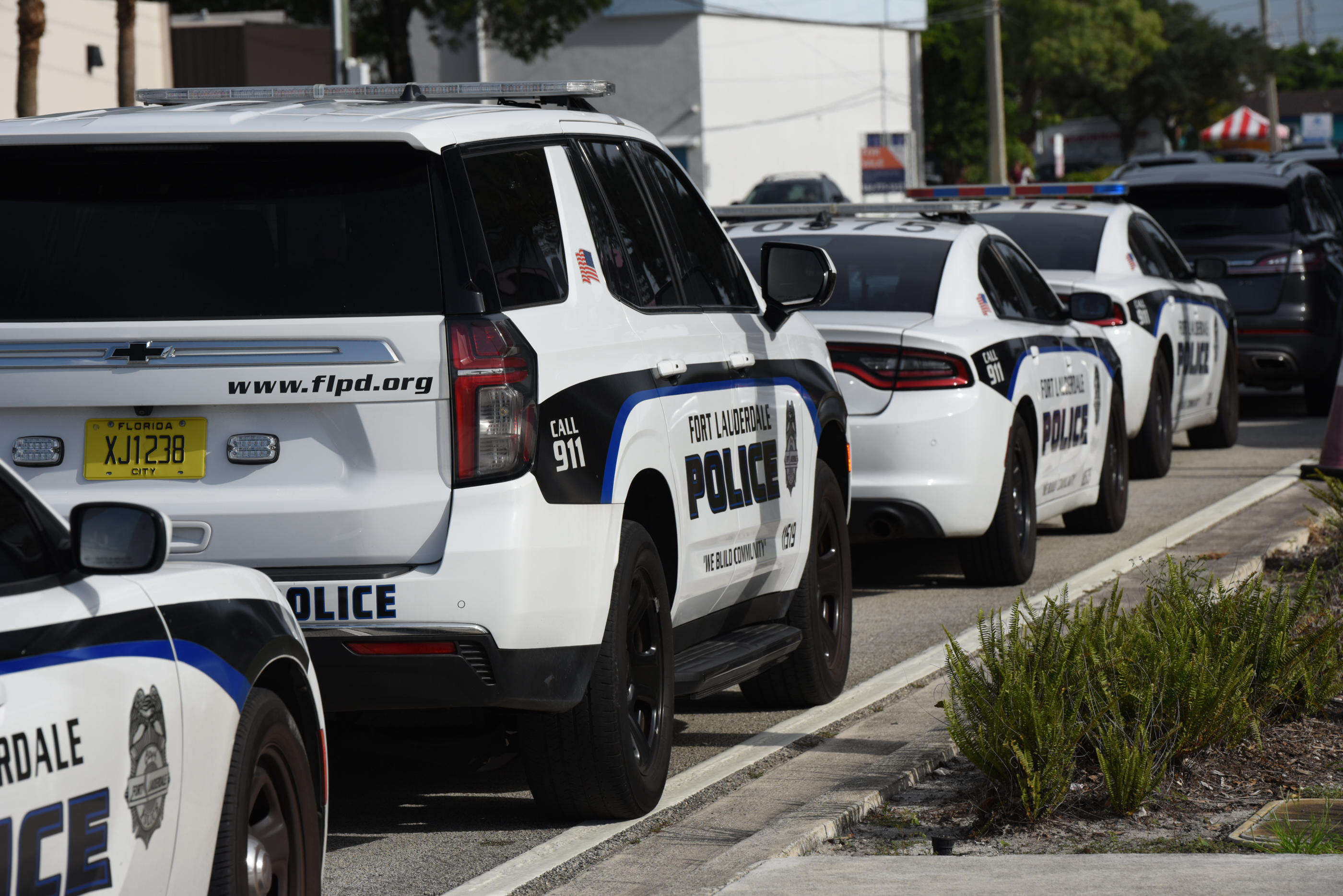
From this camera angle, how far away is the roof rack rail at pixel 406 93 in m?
5.91

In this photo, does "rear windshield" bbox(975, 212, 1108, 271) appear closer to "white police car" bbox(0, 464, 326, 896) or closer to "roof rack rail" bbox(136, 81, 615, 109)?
"roof rack rail" bbox(136, 81, 615, 109)

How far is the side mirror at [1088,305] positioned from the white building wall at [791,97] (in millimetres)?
46764

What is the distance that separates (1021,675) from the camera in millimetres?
5293

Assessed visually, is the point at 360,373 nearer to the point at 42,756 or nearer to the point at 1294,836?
the point at 42,756

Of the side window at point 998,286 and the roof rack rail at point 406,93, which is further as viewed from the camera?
the side window at point 998,286

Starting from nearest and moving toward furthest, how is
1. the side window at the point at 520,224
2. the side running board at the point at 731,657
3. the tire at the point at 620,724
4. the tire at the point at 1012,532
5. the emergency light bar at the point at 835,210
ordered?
1. the side window at the point at 520,224
2. the tire at the point at 620,724
3. the side running board at the point at 731,657
4. the tire at the point at 1012,532
5. the emergency light bar at the point at 835,210

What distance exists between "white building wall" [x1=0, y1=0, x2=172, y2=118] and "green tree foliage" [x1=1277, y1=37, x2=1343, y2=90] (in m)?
115

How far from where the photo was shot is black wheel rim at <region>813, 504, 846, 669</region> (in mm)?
7238

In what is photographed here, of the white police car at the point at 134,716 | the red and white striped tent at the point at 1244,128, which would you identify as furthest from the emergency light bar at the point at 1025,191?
the red and white striped tent at the point at 1244,128

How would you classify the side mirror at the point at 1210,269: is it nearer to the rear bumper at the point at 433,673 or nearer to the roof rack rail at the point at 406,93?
the roof rack rail at the point at 406,93

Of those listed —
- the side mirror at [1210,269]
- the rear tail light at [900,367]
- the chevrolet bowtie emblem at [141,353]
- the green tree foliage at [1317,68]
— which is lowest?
the rear tail light at [900,367]

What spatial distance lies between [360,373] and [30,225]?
93cm

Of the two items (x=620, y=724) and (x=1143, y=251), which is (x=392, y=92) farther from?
(x=1143, y=251)

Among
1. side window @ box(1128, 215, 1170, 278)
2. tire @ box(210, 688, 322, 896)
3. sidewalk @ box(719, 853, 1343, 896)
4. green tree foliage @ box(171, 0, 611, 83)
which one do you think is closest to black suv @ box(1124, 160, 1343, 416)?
side window @ box(1128, 215, 1170, 278)
